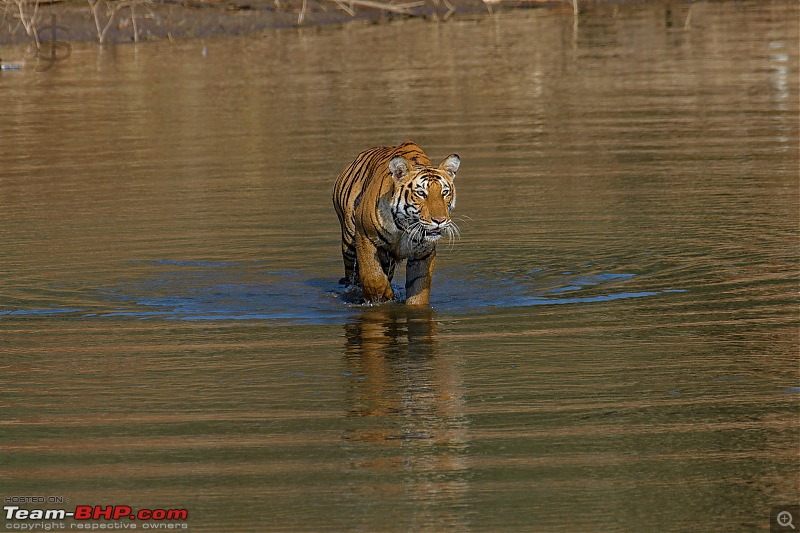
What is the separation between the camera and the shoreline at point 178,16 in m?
29.4

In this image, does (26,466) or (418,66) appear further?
(418,66)

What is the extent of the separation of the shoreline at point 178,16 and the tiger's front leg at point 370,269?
20724 millimetres

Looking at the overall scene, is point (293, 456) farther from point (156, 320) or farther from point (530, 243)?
point (530, 243)

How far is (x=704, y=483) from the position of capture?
18.0 ft

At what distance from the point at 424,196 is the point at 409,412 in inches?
83.9

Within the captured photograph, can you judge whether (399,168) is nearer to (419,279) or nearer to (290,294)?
(419,279)

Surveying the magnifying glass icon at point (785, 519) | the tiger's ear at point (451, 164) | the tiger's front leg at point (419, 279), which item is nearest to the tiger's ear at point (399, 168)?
the tiger's ear at point (451, 164)

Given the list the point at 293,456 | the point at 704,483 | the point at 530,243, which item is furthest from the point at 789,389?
the point at 530,243

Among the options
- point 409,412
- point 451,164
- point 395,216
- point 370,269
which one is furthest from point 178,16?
point 409,412

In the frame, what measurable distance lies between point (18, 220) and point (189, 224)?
157 cm

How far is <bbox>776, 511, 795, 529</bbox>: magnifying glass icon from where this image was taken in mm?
5094

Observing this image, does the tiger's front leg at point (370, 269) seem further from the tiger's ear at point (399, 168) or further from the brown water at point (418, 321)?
the tiger's ear at point (399, 168)

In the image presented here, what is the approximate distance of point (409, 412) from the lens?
659 cm

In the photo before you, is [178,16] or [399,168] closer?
[399,168]
